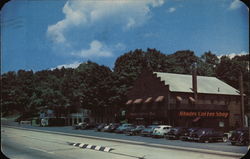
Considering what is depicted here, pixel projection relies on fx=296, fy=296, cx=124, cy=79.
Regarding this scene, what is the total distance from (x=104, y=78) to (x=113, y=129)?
56.6ft

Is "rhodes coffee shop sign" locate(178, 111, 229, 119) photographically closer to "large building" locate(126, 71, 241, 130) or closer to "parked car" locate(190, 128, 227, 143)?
"large building" locate(126, 71, 241, 130)

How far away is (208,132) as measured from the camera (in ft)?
88.8

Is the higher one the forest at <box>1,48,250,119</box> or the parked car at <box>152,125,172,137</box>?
the forest at <box>1,48,250,119</box>

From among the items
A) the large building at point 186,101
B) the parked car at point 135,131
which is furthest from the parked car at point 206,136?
the large building at point 186,101

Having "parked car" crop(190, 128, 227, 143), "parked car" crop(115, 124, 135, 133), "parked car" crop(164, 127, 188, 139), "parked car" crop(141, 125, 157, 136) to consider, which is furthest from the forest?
"parked car" crop(190, 128, 227, 143)

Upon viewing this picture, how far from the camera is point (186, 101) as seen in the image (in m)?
45.5

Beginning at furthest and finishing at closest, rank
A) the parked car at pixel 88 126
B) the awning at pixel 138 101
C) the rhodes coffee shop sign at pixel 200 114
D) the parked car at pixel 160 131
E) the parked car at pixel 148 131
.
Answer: the parked car at pixel 88 126 < the awning at pixel 138 101 < the rhodes coffee shop sign at pixel 200 114 < the parked car at pixel 148 131 < the parked car at pixel 160 131

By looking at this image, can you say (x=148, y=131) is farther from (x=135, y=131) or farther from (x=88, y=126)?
(x=88, y=126)

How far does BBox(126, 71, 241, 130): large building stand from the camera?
43594mm

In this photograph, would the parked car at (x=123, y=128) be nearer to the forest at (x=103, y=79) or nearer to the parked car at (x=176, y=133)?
the parked car at (x=176, y=133)

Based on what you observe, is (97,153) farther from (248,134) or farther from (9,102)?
(9,102)

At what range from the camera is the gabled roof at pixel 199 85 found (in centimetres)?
4600

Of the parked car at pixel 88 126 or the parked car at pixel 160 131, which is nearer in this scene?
the parked car at pixel 160 131

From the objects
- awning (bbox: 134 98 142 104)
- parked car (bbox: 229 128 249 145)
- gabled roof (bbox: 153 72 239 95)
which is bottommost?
parked car (bbox: 229 128 249 145)
